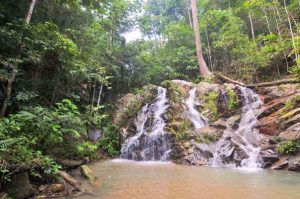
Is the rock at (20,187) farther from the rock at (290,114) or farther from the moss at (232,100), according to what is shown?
the moss at (232,100)

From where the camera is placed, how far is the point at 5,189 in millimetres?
4809

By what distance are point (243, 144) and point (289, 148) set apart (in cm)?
178

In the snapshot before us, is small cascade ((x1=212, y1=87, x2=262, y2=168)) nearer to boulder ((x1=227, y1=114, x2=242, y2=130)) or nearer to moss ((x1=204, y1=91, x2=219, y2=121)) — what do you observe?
boulder ((x1=227, y1=114, x2=242, y2=130))

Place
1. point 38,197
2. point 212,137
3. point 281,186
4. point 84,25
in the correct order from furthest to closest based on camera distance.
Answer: point 84,25 → point 212,137 → point 281,186 → point 38,197

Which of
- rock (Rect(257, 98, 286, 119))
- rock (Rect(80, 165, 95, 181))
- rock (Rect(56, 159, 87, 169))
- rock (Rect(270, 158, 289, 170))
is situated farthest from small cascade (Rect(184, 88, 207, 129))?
rock (Rect(80, 165, 95, 181))

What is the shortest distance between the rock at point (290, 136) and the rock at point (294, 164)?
0.87 m

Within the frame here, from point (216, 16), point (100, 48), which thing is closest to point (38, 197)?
point (100, 48)

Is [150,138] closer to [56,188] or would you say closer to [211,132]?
[211,132]

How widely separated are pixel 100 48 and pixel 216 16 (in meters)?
9.51

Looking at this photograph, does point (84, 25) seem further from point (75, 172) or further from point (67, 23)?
point (75, 172)

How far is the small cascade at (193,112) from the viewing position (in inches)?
499

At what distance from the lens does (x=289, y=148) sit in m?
9.06

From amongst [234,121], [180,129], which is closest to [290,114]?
[234,121]

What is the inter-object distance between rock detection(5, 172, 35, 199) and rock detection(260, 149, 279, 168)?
7549 mm
